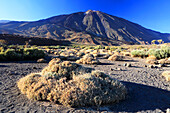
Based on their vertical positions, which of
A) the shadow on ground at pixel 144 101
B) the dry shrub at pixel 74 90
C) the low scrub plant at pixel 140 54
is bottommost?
the shadow on ground at pixel 144 101

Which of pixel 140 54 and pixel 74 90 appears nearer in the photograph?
pixel 74 90

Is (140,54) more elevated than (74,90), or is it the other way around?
(140,54)

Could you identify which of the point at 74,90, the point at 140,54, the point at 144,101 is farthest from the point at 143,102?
the point at 140,54

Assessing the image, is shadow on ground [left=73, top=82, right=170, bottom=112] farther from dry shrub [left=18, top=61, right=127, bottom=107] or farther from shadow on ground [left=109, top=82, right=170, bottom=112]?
dry shrub [left=18, top=61, right=127, bottom=107]

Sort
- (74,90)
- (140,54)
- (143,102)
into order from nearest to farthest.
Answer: (74,90) < (143,102) < (140,54)

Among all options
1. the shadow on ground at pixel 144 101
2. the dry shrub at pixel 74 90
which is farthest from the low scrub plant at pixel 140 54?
the dry shrub at pixel 74 90

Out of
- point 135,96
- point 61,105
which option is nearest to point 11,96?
point 61,105

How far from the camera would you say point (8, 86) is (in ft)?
13.7

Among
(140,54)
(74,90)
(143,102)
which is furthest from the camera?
(140,54)

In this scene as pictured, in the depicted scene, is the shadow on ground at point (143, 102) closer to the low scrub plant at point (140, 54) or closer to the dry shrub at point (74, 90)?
the dry shrub at point (74, 90)

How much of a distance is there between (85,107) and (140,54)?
575 inches

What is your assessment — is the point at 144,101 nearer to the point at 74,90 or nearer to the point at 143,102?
the point at 143,102

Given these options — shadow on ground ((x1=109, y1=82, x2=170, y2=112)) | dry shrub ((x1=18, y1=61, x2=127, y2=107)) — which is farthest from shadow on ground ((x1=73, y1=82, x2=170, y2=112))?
dry shrub ((x1=18, y1=61, x2=127, y2=107))

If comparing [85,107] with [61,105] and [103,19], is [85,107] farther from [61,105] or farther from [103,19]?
[103,19]
